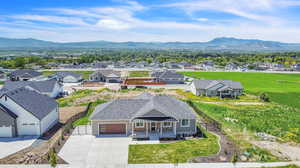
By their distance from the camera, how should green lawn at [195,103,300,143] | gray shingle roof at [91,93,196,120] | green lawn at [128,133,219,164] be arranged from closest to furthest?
green lawn at [128,133,219,164] < gray shingle roof at [91,93,196,120] < green lawn at [195,103,300,143]

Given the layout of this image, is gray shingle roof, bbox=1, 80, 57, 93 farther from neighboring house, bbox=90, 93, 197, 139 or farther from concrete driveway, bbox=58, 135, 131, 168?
concrete driveway, bbox=58, 135, 131, 168

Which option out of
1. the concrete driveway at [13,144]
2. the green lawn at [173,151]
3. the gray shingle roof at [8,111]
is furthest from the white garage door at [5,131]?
the green lawn at [173,151]

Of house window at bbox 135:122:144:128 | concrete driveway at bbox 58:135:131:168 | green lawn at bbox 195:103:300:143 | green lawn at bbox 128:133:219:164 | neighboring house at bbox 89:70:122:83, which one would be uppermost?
neighboring house at bbox 89:70:122:83

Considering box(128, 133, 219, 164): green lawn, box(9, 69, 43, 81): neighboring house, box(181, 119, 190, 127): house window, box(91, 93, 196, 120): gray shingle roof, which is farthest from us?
box(9, 69, 43, 81): neighboring house

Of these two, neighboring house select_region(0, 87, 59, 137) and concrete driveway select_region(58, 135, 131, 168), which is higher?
neighboring house select_region(0, 87, 59, 137)

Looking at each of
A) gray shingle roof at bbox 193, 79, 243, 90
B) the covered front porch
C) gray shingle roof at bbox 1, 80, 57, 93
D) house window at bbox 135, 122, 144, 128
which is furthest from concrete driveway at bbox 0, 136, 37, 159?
gray shingle roof at bbox 193, 79, 243, 90

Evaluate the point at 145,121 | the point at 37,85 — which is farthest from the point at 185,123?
the point at 37,85

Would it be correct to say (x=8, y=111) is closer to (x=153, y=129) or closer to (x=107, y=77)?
(x=153, y=129)
